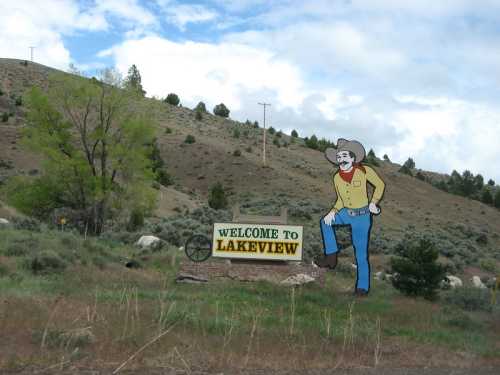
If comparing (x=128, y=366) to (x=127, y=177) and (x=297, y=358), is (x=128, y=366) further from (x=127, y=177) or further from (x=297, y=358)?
(x=127, y=177)

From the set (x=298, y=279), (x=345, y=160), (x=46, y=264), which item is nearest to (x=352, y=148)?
(x=345, y=160)

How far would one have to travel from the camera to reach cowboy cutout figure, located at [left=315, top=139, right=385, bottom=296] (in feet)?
59.5

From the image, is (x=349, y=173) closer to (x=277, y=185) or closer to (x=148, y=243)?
(x=148, y=243)

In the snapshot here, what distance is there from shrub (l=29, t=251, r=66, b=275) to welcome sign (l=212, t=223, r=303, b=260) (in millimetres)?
4518

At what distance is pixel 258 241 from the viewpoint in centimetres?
1955

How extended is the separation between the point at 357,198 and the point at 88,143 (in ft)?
73.9

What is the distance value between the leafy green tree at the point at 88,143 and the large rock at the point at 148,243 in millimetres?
7961

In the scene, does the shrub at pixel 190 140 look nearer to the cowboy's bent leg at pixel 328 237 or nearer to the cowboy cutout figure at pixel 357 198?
the cowboy's bent leg at pixel 328 237

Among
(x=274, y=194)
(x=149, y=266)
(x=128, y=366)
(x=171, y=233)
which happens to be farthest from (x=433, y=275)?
(x=274, y=194)

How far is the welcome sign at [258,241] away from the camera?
19.5m

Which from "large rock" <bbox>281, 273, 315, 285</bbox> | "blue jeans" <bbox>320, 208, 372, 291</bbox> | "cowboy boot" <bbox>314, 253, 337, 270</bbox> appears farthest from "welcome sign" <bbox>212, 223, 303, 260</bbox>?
"blue jeans" <bbox>320, 208, 372, 291</bbox>

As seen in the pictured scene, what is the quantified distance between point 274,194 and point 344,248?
2467cm

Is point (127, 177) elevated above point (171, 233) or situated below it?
above

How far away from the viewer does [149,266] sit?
21.6 m
